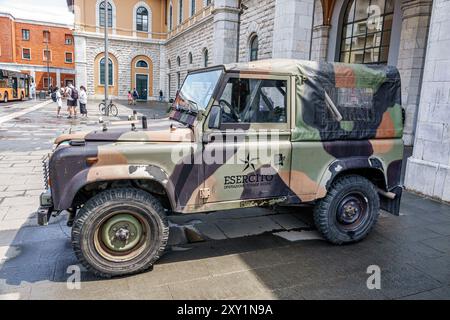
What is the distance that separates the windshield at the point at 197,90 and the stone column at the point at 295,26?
7.28 metres

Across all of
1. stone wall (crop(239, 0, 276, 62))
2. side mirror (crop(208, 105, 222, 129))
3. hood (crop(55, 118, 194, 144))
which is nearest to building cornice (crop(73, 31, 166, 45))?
stone wall (crop(239, 0, 276, 62))

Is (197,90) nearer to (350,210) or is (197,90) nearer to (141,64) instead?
(350,210)

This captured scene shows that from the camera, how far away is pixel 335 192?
4.43 metres

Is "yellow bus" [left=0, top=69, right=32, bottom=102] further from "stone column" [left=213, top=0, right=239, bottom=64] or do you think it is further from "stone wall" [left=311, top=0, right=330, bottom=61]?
"stone wall" [left=311, top=0, right=330, bottom=61]

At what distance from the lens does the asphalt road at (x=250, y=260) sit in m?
3.41

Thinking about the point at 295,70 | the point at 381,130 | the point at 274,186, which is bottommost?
the point at 274,186

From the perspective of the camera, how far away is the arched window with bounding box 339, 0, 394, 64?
42.7 ft

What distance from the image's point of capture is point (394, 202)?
4.93 m

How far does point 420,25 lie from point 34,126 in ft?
52.3

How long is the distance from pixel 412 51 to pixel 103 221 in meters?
11.8

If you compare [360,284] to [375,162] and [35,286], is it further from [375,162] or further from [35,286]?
[35,286]

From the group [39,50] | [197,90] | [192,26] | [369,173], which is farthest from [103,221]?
[39,50]

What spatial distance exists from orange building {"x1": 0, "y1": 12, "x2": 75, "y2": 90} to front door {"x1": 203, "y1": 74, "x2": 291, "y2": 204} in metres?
56.4
